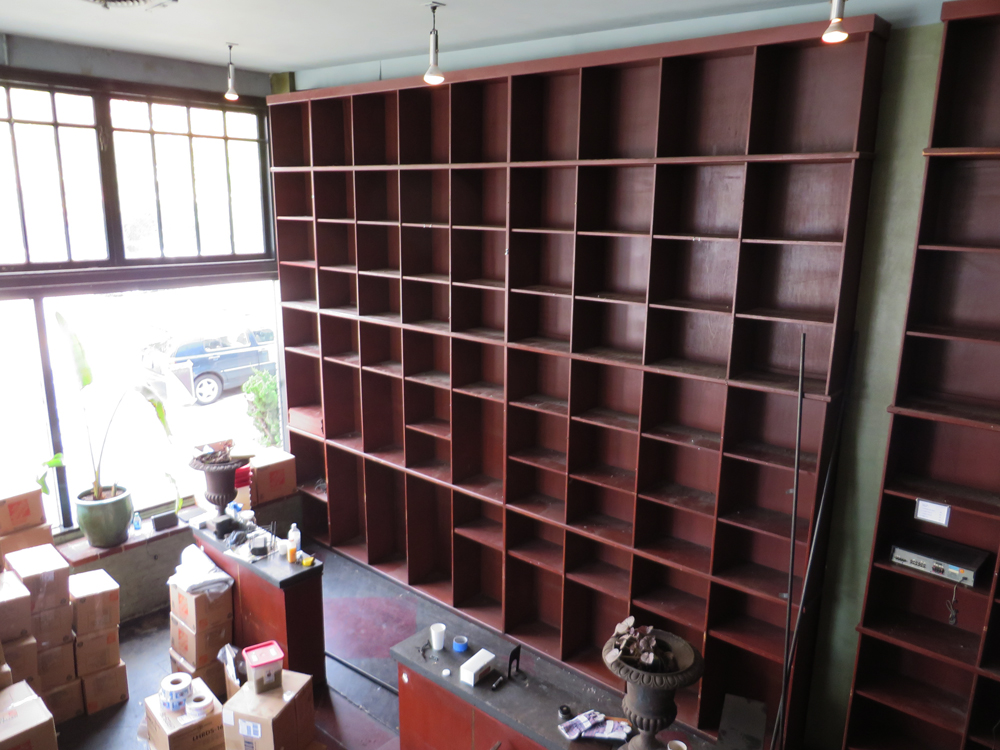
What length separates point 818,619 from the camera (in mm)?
3389

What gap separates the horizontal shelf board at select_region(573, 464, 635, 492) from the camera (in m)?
3.70

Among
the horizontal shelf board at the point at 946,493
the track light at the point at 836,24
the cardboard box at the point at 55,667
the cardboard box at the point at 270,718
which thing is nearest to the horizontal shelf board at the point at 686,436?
the horizontal shelf board at the point at 946,493

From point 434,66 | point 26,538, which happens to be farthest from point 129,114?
point 26,538

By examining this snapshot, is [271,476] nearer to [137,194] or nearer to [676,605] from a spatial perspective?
[137,194]

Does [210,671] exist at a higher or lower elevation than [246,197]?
lower

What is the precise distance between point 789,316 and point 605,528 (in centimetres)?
153

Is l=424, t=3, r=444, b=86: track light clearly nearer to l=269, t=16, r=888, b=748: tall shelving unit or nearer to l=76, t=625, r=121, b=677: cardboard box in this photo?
l=269, t=16, r=888, b=748: tall shelving unit

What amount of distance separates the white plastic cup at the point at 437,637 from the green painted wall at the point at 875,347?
1855 millimetres

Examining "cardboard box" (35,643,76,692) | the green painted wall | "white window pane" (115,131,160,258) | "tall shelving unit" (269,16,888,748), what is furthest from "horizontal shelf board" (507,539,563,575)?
"white window pane" (115,131,160,258)

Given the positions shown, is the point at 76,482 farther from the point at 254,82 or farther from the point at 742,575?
the point at 742,575

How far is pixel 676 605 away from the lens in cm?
367

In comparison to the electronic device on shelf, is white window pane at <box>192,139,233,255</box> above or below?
above

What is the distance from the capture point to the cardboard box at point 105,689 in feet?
12.4

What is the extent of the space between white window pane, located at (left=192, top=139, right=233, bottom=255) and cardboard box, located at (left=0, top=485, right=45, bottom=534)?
6.32ft
